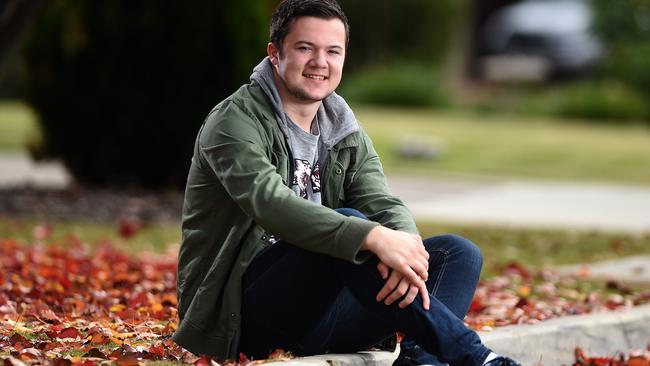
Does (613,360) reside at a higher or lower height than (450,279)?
lower

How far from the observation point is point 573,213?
11.3 metres

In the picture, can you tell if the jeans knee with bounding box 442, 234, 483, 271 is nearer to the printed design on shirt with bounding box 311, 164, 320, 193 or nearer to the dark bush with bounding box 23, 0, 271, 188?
the printed design on shirt with bounding box 311, 164, 320, 193

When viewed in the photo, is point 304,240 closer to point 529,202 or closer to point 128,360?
point 128,360

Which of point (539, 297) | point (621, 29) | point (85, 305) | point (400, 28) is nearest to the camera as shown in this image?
point (85, 305)

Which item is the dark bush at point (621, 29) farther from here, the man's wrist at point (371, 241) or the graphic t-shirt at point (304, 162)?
the man's wrist at point (371, 241)

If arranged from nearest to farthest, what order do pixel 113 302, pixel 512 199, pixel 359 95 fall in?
pixel 113 302 < pixel 512 199 < pixel 359 95

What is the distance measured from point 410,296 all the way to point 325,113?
0.78m

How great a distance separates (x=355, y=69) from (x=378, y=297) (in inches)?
900

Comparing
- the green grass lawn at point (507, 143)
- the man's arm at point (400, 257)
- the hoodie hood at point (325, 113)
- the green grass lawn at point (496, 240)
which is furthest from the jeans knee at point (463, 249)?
the green grass lawn at point (507, 143)

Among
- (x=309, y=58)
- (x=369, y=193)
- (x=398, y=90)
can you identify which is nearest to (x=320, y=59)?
(x=309, y=58)

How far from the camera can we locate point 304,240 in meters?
4.00

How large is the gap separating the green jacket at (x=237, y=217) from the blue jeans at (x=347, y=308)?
3.2 inches

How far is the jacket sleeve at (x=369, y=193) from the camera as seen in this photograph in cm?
443

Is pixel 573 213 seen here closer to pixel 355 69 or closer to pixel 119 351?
pixel 119 351
